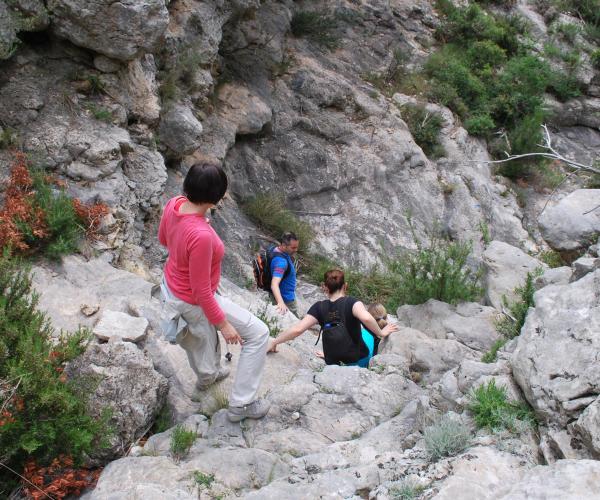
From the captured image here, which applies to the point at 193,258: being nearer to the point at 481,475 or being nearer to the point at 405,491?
the point at 405,491

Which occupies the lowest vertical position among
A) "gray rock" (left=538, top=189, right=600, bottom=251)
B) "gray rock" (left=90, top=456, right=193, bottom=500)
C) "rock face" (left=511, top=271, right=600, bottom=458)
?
"gray rock" (left=90, top=456, right=193, bottom=500)

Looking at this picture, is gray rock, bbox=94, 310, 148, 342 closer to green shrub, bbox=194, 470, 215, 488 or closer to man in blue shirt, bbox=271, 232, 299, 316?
green shrub, bbox=194, 470, 215, 488

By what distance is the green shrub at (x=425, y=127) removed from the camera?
1292cm

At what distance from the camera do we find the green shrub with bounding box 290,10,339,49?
1314 centimetres

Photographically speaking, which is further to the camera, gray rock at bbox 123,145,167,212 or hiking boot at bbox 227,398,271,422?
gray rock at bbox 123,145,167,212

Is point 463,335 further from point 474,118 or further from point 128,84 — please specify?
point 474,118

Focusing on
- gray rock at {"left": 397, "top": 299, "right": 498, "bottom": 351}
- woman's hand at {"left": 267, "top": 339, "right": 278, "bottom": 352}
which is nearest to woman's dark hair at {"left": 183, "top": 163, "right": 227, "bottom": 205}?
woman's hand at {"left": 267, "top": 339, "right": 278, "bottom": 352}

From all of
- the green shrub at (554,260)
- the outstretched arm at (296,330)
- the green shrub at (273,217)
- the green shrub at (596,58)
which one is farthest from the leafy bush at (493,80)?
the outstretched arm at (296,330)

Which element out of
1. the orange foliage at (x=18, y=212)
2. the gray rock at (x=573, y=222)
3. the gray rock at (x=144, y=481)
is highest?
the gray rock at (x=573, y=222)

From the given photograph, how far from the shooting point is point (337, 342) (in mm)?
5129

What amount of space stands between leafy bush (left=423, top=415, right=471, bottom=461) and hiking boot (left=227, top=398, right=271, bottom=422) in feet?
4.21

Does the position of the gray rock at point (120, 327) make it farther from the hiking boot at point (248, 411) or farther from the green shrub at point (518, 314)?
the green shrub at point (518, 314)

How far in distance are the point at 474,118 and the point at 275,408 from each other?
36.9ft

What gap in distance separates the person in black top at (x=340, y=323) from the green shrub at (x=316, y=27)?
967 cm
